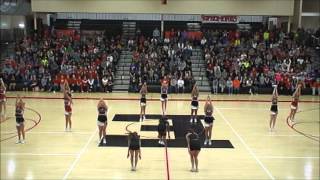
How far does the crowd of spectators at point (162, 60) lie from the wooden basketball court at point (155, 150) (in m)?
6.00

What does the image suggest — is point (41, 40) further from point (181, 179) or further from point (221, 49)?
point (181, 179)

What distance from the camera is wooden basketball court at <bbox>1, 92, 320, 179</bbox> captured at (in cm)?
Result: 1350

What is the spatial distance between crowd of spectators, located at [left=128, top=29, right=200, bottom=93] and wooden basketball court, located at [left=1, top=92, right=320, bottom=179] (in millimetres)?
5999

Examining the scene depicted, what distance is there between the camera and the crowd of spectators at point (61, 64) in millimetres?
30766

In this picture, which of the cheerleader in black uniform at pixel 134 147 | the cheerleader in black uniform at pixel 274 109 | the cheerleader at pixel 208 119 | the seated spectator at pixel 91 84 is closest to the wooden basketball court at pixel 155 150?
the cheerleader in black uniform at pixel 134 147

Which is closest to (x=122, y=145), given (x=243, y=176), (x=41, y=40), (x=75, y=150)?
(x=75, y=150)

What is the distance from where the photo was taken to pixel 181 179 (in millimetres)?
12953

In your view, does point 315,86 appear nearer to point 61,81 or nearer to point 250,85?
point 250,85

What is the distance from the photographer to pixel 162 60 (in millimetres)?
32906

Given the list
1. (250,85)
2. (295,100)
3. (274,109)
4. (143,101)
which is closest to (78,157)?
(143,101)

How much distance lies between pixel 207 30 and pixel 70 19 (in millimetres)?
12188

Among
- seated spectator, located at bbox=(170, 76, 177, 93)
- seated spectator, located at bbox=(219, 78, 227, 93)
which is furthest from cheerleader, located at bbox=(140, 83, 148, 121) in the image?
seated spectator, located at bbox=(219, 78, 227, 93)

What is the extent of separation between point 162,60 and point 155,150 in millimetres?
17364

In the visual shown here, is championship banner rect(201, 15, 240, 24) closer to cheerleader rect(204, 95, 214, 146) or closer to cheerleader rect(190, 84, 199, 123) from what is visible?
cheerleader rect(190, 84, 199, 123)
